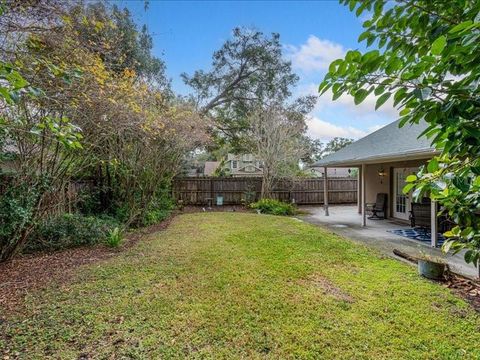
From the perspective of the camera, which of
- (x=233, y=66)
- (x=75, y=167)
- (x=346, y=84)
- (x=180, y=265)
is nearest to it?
(x=346, y=84)

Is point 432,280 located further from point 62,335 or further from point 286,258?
point 62,335

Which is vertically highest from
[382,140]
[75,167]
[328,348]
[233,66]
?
[233,66]

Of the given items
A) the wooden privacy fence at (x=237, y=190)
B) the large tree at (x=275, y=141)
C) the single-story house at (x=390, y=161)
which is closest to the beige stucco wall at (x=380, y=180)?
the single-story house at (x=390, y=161)

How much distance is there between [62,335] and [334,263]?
14.7 ft

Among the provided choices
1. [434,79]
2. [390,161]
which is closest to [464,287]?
[434,79]

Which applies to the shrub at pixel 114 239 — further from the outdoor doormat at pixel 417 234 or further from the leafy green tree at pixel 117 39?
the outdoor doormat at pixel 417 234

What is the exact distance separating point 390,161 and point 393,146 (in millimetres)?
1760

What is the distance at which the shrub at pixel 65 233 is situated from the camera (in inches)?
236

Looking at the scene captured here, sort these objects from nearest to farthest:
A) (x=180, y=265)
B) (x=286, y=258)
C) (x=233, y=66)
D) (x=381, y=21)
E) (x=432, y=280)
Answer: (x=381, y=21) → (x=432, y=280) → (x=180, y=265) → (x=286, y=258) → (x=233, y=66)

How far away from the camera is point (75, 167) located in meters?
6.48

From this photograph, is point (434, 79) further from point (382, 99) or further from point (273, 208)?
point (273, 208)

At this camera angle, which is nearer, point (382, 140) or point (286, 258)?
point (286, 258)

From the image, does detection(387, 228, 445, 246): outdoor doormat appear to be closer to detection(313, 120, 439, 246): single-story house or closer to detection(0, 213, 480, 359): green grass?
detection(313, 120, 439, 246): single-story house

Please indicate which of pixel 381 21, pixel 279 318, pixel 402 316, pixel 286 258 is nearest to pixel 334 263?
pixel 286 258
